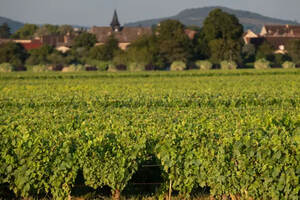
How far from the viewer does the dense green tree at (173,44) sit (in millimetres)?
98188

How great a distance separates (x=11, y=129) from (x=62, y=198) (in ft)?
7.05

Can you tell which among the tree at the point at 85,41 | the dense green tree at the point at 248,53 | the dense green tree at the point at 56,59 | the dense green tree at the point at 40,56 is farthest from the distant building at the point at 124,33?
the dense green tree at the point at 56,59

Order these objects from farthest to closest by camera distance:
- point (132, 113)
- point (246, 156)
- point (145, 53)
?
point (145, 53)
point (132, 113)
point (246, 156)

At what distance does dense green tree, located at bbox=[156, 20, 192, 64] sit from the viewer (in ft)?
322

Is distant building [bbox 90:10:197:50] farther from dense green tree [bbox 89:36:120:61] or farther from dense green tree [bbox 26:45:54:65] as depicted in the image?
dense green tree [bbox 89:36:120:61]

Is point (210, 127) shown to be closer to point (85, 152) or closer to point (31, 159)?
point (85, 152)

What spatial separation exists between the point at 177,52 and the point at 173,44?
1638 mm

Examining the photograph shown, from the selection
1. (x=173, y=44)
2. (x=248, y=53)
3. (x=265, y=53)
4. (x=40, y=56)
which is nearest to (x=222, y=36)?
(x=173, y=44)

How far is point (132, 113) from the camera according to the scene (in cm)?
1666

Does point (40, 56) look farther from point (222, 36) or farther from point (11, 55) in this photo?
point (222, 36)

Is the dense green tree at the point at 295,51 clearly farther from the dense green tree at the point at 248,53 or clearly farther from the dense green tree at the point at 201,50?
the dense green tree at the point at 201,50

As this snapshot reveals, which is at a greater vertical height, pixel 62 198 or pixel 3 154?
pixel 3 154

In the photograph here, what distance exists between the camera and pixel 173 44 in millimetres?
98625

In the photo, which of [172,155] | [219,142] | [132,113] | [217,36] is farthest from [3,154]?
[217,36]
